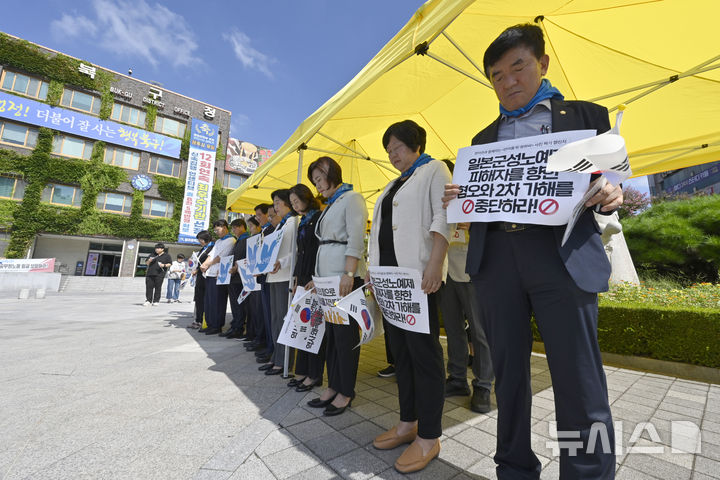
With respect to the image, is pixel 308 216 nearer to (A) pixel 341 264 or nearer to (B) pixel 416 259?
(A) pixel 341 264

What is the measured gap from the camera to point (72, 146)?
76.1ft

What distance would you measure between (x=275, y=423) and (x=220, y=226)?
4.45 meters

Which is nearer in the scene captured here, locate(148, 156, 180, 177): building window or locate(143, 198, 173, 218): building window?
locate(143, 198, 173, 218): building window

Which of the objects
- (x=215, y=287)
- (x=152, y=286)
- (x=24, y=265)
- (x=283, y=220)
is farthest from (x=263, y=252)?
(x=24, y=265)

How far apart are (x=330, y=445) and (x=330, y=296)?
99cm

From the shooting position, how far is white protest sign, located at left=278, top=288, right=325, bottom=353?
2.76 m

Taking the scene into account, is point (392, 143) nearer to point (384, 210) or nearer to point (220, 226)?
point (384, 210)

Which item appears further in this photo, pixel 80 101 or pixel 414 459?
pixel 80 101

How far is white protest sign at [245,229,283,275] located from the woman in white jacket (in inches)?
65.1

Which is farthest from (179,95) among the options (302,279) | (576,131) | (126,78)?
(576,131)

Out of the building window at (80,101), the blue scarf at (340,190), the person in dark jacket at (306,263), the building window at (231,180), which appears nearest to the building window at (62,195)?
the building window at (80,101)

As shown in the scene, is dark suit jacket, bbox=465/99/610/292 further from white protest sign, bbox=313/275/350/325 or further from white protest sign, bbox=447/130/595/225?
white protest sign, bbox=313/275/350/325

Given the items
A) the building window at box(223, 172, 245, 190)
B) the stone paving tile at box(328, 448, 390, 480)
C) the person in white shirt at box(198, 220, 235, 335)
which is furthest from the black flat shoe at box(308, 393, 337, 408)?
the building window at box(223, 172, 245, 190)

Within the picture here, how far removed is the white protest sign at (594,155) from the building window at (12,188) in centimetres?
3194
